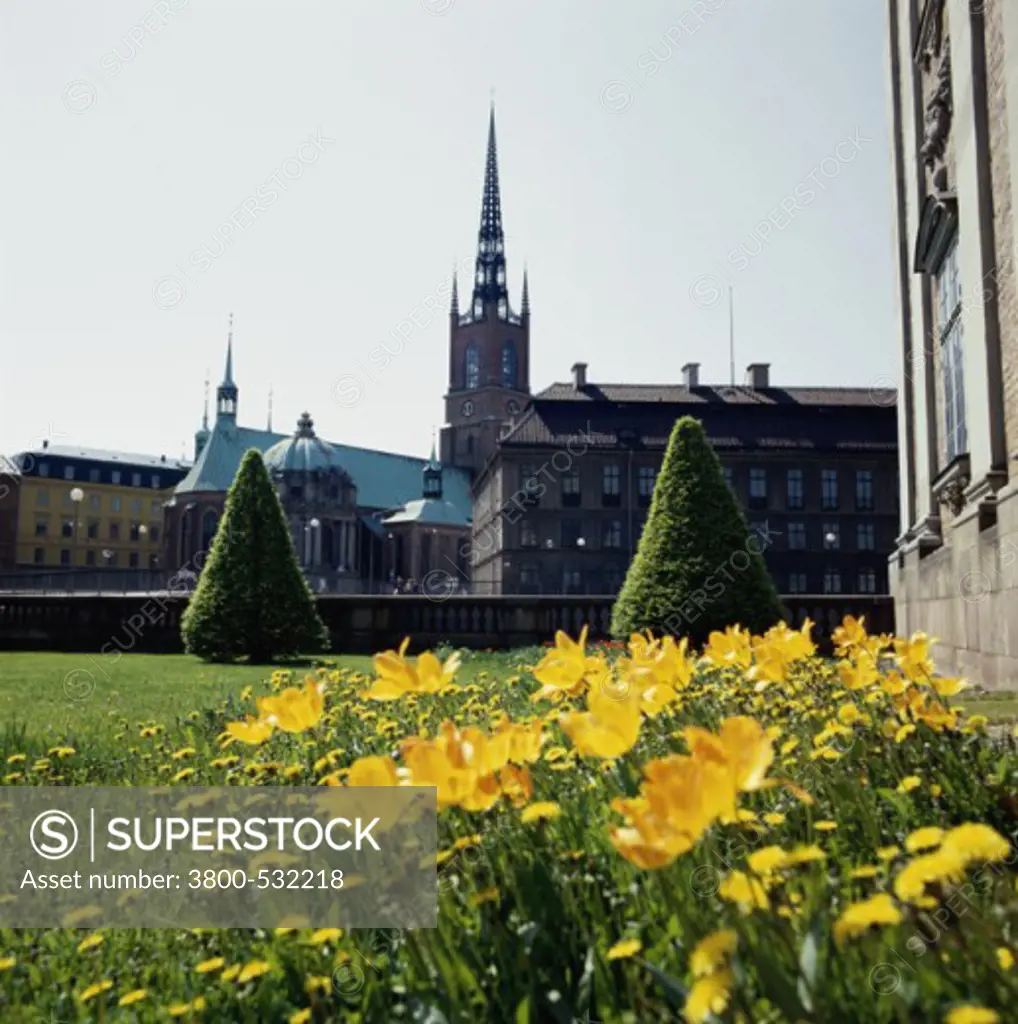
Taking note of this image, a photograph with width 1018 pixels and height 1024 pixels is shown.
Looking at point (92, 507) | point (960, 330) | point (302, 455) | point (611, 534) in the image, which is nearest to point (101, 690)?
point (960, 330)

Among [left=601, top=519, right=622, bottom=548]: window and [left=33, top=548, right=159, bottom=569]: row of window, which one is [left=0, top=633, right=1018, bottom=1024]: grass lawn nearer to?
[left=601, top=519, right=622, bottom=548]: window

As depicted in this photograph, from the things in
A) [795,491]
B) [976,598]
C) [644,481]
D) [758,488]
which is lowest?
[976,598]

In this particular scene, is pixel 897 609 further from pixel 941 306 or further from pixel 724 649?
pixel 724 649

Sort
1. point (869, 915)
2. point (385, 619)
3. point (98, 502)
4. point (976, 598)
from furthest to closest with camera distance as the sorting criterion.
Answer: point (98, 502) < point (385, 619) < point (976, 598) < point (869, 915)

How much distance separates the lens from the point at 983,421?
12234 mm

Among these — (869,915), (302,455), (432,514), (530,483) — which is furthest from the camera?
(432,514)

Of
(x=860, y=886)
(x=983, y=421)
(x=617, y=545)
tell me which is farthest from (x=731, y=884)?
(x=617, y=545)

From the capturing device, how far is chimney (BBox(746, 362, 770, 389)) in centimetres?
6969

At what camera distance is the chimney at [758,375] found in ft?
229

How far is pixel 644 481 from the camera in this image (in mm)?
66000

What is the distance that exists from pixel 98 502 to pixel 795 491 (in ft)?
257

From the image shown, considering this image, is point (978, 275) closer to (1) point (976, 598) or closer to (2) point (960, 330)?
(2) point (960, 330)

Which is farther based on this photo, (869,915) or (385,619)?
(385,619)

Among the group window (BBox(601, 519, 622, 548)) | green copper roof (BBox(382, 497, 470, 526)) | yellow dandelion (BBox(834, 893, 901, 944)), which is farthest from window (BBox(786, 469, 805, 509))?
yellow dandelion (BBox(834, 893, 901, 944))
